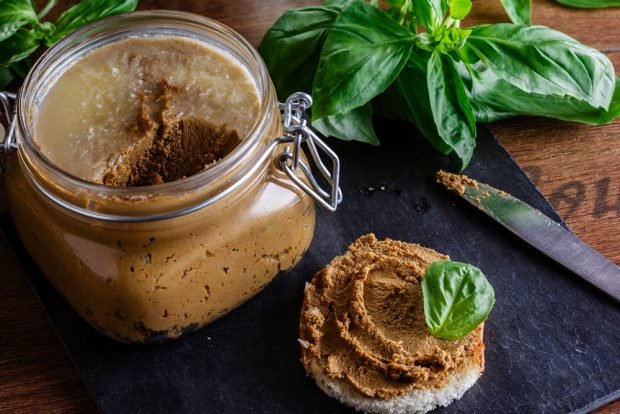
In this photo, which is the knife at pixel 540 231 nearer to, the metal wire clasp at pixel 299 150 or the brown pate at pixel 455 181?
the brown pate at pixel 455 181

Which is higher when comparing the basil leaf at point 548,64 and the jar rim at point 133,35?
the jar rim at point 133,35

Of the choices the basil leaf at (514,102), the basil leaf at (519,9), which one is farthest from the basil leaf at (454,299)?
the basil leaf at (519,9)

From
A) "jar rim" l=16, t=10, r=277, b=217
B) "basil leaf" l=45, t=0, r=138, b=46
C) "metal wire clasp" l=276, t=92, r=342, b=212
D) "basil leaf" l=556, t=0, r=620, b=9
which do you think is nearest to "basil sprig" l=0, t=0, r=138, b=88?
"basil leaf" l=45, t=0, r=138, b=46

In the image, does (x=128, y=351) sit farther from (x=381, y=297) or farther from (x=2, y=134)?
(x=2, y=134)

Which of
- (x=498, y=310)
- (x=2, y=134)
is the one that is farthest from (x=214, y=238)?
(x=2, y=134)

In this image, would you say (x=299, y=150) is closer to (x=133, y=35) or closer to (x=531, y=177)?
(x=133, y=35)

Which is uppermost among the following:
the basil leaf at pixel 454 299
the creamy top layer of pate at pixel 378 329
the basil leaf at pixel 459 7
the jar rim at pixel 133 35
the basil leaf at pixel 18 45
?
the jar rim at pixel 133 35

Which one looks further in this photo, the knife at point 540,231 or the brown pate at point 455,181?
the brown pate at point 455,181
